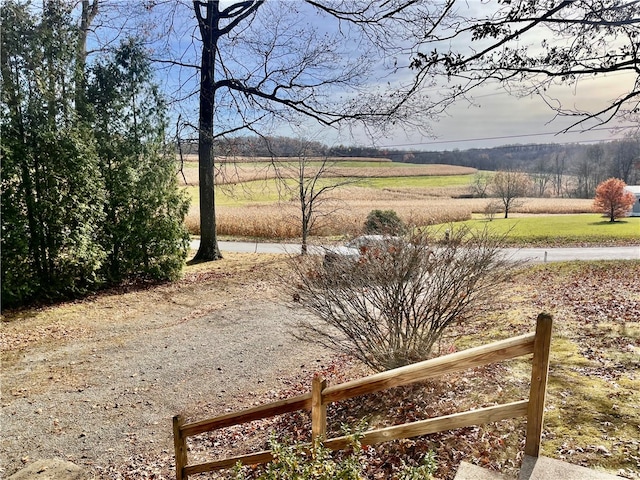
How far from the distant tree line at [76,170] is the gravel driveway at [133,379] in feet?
5.89

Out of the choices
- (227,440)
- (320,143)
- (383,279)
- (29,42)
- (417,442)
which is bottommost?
(227,440)

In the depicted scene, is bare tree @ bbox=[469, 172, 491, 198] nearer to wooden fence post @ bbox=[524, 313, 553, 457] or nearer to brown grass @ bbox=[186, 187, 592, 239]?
brown grass @ bbox=[186, 187, 592, 239]

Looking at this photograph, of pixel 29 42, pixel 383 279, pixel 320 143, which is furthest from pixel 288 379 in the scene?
pixel 320 143

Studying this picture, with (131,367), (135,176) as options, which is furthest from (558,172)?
(131,367)

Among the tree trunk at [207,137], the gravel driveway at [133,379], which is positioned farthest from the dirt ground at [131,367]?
the tree trunk at [207,137]

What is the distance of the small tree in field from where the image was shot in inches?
945

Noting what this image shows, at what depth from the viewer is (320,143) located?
14688 millimetres

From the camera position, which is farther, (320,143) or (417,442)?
(320,143)

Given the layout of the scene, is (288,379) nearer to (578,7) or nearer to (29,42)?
(578,7)

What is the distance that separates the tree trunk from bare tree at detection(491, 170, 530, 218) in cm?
2171

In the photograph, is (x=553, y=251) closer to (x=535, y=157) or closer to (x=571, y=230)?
(x=571, y=230)

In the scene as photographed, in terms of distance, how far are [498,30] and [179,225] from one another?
8.89 meters

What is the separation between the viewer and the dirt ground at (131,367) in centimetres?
467

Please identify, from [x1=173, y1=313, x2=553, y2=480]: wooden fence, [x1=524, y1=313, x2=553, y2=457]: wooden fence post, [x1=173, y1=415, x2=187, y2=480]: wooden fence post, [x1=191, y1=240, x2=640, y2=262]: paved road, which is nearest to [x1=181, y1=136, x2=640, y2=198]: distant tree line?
[x1=191, y1=240, x2=640, y2=262]: paved road
